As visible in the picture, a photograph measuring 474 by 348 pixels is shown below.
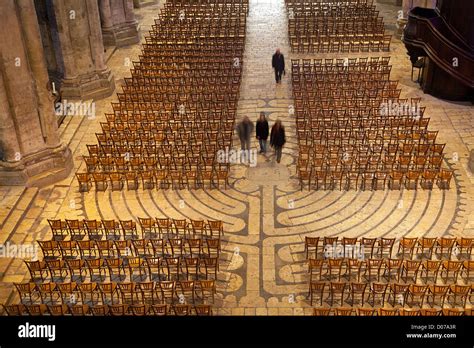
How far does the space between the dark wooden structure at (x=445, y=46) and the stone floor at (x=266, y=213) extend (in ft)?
7.70

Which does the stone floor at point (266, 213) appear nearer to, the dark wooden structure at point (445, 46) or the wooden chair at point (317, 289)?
the wooden chair at point (317, 289)

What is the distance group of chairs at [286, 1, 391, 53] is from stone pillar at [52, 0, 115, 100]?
994 centimetres

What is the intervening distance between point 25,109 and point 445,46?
1572cm

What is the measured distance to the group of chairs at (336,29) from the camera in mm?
29375

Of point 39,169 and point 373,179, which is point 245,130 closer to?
point 373,179

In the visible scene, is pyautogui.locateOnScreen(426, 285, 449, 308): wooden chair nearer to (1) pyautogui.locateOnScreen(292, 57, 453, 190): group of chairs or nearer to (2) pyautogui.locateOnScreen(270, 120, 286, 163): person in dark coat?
(1) pyautogui.locateOnScreen(292, 57, 453, 190): group of chairs

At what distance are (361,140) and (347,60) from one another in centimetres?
849

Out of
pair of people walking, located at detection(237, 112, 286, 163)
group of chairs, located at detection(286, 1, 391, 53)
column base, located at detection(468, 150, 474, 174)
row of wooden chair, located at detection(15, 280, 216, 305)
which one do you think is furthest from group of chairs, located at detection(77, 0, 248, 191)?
column base, located at detection(468, 150, 474, 174)

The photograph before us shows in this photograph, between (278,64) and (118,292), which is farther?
(278,64)

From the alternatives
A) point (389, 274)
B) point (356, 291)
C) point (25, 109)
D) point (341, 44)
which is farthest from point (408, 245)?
point (341, 44)

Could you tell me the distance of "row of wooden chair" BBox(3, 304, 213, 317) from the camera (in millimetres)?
12977

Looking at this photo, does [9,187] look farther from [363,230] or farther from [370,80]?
[370,80]

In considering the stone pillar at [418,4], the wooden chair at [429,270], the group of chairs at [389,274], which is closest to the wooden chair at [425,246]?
the group of chairs at [389,274]

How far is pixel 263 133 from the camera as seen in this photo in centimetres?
1983
